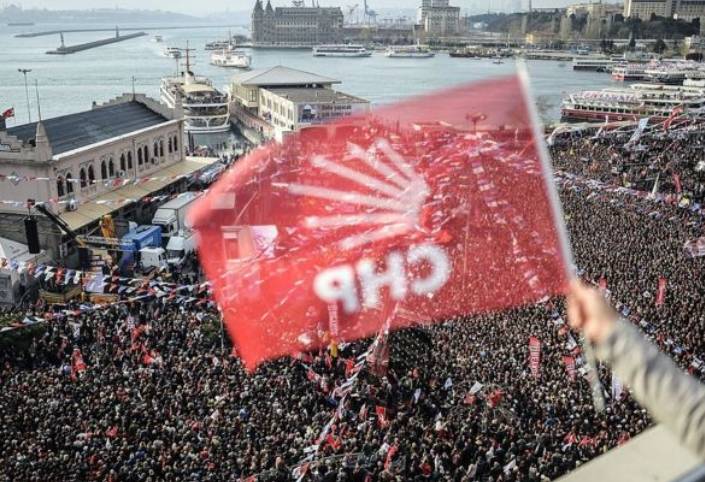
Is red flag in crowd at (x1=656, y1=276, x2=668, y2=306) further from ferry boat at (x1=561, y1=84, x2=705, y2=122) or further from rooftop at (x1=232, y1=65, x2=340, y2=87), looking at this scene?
ferry boat at (x1=561, y1=84, x2=705, y2=122)

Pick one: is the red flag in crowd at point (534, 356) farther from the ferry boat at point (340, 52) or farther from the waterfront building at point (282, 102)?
the ferry boat at point (340, 52)

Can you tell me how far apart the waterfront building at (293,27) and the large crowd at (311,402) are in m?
140

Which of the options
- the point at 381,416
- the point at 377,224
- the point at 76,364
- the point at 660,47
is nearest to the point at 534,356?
the point at 381,416

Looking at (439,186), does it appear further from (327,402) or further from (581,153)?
(581,153)

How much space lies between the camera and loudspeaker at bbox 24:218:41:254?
16391 millimetres

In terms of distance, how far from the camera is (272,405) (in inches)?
368

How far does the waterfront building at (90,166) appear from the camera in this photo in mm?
18578

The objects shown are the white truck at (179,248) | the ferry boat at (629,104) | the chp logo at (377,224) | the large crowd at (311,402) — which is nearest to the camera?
the large crowd at (311,402)

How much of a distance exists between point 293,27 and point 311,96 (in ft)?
378

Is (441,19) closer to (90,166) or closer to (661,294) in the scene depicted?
(90,166)

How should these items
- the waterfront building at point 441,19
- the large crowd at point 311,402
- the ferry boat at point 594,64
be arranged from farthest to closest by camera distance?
1. the waterfront building at point 441,19
2. the ferry boat at point 594,64
3. the large crowd at point 311,402

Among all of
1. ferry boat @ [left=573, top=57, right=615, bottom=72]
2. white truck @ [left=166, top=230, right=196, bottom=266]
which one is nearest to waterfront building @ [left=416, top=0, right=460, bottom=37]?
ferry boat @ [left=573, top=57, right=615, bottom=72]

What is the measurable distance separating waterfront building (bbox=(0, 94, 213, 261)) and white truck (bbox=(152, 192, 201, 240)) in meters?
1.05

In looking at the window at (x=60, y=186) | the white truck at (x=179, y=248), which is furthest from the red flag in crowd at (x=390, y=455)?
the window at (x=60, y=186)
